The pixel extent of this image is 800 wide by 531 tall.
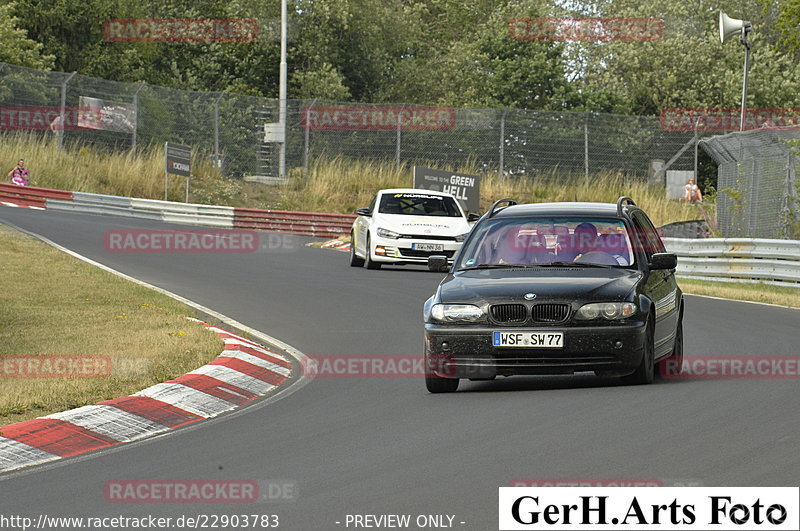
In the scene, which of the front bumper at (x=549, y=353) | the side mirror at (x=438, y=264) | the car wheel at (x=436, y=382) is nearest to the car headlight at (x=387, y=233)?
the side mirror at (x=438, y=264)

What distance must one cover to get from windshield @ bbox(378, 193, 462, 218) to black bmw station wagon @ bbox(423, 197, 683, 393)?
559 inches

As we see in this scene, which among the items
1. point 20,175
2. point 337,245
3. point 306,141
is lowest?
point 337,245

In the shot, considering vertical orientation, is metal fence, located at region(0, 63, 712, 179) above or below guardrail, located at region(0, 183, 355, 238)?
above

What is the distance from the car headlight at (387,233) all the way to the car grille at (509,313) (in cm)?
1460

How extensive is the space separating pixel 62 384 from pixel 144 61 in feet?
156

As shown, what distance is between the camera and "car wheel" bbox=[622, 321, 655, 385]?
10469 mm

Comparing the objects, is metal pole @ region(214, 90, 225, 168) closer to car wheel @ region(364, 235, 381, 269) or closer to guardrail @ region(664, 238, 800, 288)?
car wheel @ region(364, 235, 381, 269)

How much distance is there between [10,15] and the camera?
167 ft

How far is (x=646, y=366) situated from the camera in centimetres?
1054

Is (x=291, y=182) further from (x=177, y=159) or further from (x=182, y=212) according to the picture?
(x=182, y=212)

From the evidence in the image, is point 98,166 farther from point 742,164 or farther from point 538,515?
point 538,515

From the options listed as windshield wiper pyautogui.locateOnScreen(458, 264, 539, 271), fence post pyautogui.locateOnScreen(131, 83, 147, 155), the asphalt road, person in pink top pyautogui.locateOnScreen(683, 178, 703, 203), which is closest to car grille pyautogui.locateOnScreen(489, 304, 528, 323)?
the asphalt road

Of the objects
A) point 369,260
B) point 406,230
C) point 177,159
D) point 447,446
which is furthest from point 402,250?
point 177,159

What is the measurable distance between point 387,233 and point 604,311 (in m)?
14.8
